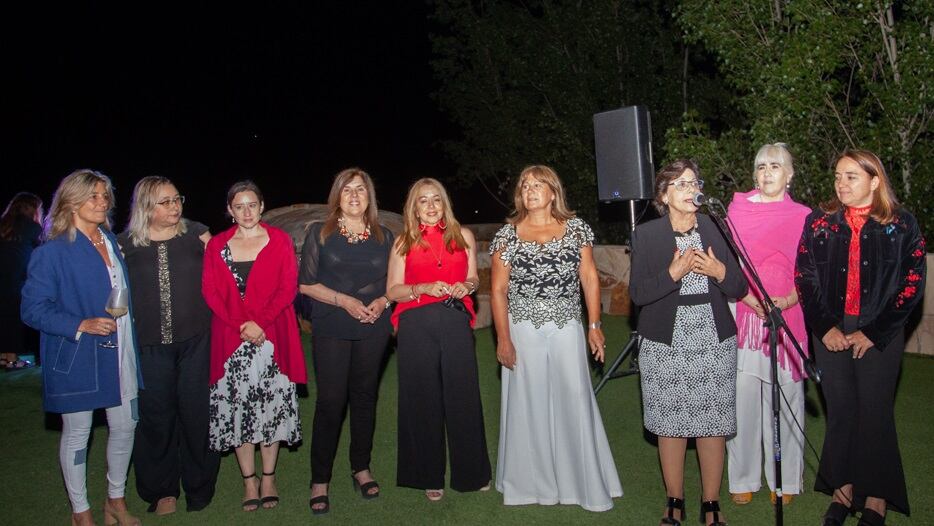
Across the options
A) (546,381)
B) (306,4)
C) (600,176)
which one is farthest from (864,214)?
(306,4)

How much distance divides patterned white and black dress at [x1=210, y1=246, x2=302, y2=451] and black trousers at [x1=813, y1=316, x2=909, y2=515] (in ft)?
8.74

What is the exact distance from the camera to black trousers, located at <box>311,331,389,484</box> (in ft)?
12.9

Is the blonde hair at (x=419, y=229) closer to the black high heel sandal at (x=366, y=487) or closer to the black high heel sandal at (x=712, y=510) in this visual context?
the black high heel sandal at (x=366, y=487)

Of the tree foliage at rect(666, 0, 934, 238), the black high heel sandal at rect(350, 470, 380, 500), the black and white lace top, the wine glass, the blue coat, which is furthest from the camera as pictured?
the tree foliage at rect(666, 0, 934, 238)

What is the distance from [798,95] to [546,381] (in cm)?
489

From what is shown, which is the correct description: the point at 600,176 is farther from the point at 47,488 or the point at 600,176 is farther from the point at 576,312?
the point at 47,488

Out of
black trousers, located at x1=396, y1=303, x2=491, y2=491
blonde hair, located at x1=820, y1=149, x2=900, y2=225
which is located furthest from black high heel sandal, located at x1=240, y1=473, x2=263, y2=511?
blonde hair, located at x1=820, y1=149, x2=900, y2=225

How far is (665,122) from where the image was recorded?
474 inches

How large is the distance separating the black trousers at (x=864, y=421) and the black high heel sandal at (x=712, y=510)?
54 centimetres

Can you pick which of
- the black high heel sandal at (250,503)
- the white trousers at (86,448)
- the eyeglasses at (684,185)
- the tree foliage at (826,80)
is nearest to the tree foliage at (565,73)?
the tree foliage at (826,80)

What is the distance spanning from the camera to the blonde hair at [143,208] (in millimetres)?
3738

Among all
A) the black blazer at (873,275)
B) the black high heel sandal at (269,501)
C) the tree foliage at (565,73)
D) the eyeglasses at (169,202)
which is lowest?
the black high heel sandal at (269,501)

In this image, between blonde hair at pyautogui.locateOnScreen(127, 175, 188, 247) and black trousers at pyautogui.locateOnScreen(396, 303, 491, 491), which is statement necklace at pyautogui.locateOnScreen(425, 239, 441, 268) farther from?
blonde hair at pyautogui.locateOnScreen(127, 175, 188, 247)

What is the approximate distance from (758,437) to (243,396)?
2.59 metres
